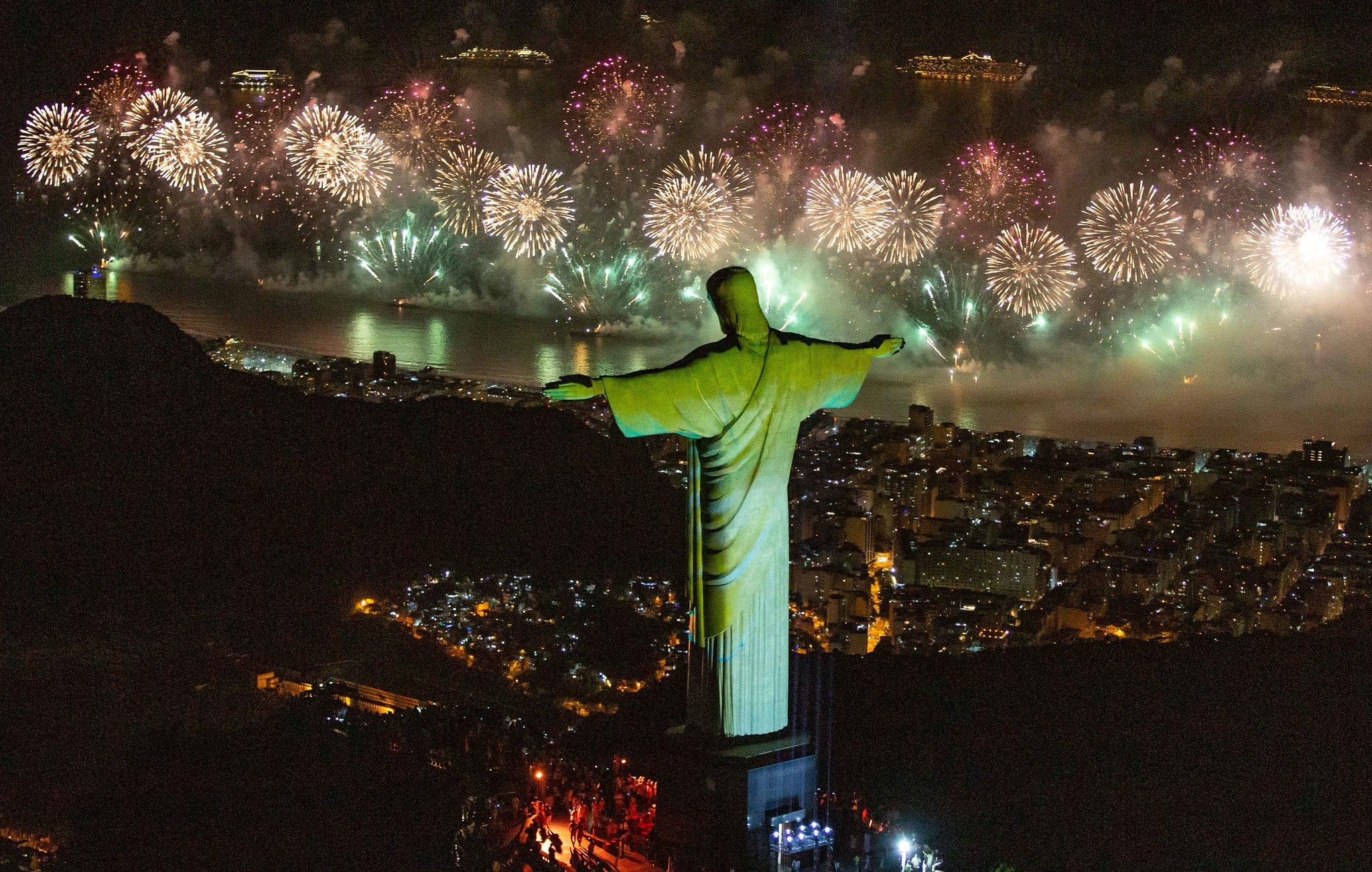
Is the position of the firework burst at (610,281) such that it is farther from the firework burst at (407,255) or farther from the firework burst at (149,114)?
the firework burst at (149,114)

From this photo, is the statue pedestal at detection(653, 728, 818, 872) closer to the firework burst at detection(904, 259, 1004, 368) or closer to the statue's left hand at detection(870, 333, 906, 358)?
the statue's left hand at detection(870, 333, 906, 358)

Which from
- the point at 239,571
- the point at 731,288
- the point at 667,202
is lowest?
the point at 239,571

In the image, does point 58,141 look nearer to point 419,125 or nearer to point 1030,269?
point 419,125

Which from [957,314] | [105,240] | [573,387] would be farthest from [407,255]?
[573,387]

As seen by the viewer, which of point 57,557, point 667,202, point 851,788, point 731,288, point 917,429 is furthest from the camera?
point 667,202

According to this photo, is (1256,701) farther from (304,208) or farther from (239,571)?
(304,208)

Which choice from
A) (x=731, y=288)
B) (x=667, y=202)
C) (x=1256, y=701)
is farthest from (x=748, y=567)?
(x=667, y=202)

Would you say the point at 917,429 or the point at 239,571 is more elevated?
the point at 917,429
